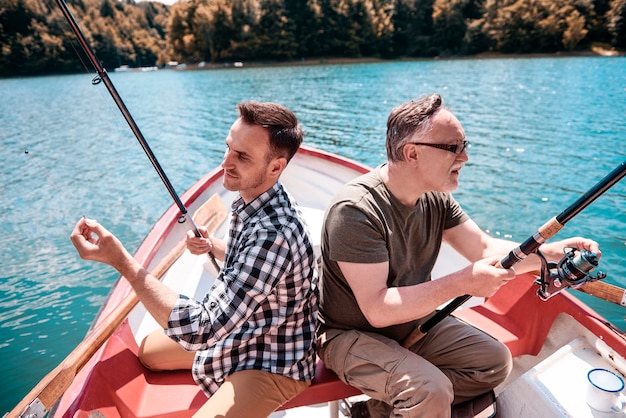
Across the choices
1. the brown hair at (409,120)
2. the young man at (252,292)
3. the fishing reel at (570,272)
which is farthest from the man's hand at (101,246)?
the fishing reel at (570,272)

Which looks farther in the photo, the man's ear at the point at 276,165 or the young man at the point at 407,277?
the man's ear at the point at 276,165

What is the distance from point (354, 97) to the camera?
21.9 meters

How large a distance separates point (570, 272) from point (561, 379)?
2.27 feet

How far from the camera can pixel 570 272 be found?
4.92ft

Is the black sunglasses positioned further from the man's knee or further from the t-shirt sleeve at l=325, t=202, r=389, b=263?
the man's knee

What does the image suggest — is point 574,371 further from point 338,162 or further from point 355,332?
point 338,162

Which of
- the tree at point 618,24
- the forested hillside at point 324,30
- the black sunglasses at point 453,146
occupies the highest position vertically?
the black sunglasses at point 453,146

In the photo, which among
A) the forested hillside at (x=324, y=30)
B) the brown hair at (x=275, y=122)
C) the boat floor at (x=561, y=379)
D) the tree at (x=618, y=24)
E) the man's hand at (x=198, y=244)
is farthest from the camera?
the forested hillside at (x=324, y=30)

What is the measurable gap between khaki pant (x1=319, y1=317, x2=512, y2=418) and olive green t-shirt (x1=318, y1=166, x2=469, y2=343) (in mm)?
98

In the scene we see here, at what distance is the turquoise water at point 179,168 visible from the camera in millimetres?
5465

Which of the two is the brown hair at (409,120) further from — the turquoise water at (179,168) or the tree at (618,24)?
the tree at (618,24)

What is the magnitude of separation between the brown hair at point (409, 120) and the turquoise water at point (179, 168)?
194 cm

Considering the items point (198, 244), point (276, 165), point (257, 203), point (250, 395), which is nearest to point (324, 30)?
point (198, 244)

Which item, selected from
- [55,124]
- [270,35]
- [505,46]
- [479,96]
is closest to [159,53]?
[270,35]
